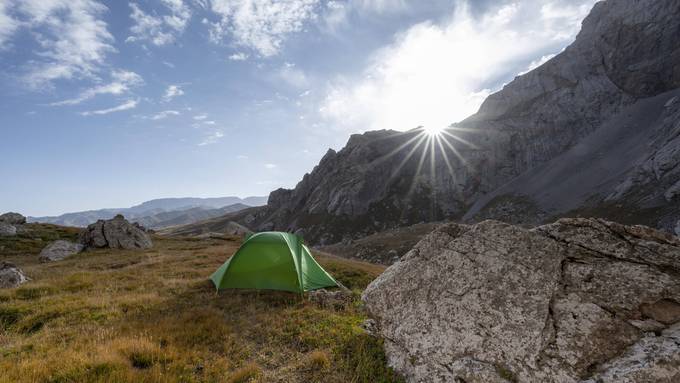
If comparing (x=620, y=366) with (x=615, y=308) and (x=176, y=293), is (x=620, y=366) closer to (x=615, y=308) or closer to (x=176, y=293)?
(x=615, y=308)

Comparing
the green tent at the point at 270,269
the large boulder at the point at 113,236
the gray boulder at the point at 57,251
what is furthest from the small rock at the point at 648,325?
the large boulder at the point at 113,236

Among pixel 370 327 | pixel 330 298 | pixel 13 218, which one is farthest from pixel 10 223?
pixel 370 327

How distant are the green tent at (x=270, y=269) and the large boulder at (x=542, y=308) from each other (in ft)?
23.6

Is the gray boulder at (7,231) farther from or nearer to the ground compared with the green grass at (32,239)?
farther from the ground

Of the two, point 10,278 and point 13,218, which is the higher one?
point 13,218

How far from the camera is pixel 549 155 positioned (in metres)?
99.9

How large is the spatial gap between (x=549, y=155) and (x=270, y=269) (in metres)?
113

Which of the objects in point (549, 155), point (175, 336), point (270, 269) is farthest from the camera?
point (549, 155)

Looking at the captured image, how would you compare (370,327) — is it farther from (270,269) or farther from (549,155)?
(549,155)

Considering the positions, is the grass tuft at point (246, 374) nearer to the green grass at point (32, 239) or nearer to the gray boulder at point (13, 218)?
the green grass at point (32, 239)

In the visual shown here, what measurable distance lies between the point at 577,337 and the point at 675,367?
1.30 meters

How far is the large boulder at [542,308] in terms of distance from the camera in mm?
5652

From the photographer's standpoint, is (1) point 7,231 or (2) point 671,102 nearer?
(1) point 7,231

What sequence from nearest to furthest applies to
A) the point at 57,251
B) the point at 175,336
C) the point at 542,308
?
the point at 542,308 → the point at 175,336 → the point at 57,251
